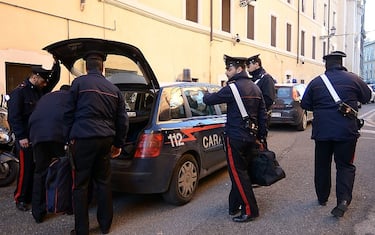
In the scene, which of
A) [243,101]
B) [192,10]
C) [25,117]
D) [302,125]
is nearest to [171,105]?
[243,101]

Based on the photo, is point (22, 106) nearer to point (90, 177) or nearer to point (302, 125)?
point (90, 177)

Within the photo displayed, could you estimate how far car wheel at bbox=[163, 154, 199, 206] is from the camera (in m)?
4.96

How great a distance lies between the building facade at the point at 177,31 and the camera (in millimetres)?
8594

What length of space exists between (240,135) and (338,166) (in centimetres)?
123

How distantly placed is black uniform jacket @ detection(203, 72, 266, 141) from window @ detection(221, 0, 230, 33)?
41.6 feet

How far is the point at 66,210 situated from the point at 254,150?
2071 millimetres

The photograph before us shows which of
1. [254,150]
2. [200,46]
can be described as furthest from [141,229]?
[200,46]

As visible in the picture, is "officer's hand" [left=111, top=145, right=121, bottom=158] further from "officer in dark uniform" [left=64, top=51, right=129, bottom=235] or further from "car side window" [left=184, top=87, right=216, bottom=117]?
"car side window" [left=184, top=87, right=216, bottom=117]

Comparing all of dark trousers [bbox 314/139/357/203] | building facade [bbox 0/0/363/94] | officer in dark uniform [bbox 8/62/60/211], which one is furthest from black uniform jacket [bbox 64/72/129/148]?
building facade [bbox 0/0/363/94]

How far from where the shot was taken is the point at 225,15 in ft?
55.8

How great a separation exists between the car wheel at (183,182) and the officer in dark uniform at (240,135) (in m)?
0.72

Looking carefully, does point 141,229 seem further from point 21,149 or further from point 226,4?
point 226,4

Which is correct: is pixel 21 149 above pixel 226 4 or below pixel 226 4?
below

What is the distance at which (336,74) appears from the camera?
477cm
